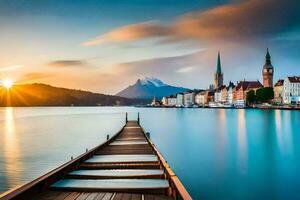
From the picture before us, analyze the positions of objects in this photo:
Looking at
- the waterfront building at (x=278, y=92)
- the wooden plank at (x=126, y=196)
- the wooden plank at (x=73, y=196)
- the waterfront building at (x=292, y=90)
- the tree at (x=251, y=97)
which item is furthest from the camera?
the tree at (x=251, y=97)

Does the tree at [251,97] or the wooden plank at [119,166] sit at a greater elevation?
the tree at [251,97]

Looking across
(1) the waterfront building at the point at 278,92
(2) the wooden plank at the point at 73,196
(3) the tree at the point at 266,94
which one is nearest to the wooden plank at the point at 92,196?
(2) the wooden plank at the point at 73,196

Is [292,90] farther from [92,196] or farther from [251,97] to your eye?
Result: [92,196]

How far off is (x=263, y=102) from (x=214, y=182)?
6682 inches

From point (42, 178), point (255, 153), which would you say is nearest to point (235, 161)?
point (255, 153)

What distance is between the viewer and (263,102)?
581 ft

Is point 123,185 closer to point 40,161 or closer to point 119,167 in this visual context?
point 119,167

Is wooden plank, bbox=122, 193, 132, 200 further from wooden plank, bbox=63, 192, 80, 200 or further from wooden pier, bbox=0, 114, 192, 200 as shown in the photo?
wooden plank, bbox=63, 192, 80, 200

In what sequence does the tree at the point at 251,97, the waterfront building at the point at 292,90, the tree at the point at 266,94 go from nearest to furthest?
the waterfront building at the point at 292,90 → the tree at the point at 266,94 → the tree at the point at 251,97

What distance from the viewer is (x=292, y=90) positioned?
547ft

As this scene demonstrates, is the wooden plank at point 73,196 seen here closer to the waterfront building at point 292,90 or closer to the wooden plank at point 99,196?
the wooden plank at point 99,196

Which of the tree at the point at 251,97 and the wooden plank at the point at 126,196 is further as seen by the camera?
the tree at the point at 251,97

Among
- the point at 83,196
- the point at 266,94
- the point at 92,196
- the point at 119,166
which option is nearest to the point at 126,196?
the point at 92,196

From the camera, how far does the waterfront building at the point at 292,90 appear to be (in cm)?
16588
